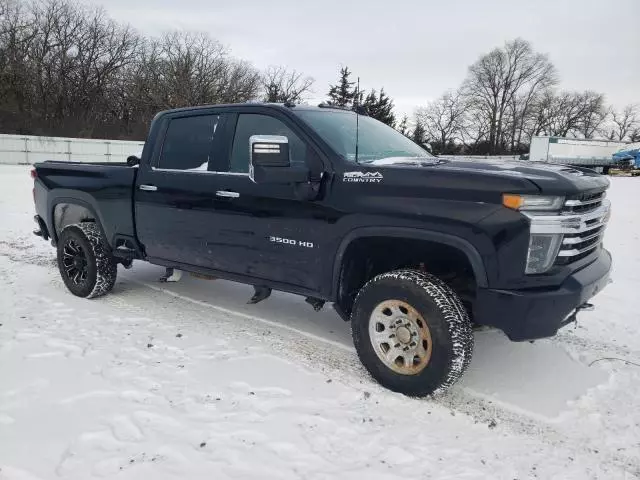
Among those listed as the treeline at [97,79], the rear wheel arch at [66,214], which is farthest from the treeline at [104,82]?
the rear wheel arch at [66,214]

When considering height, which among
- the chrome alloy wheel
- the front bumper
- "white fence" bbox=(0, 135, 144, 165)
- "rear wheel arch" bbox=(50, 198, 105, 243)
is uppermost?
"white fence" bbox=(0, 135, 144, 165)

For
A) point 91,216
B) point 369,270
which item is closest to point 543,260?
point 369,270

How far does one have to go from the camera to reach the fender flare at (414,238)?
118 inches

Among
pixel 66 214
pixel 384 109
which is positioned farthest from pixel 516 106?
pixel 66 214

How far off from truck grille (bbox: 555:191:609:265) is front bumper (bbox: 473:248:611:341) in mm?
150

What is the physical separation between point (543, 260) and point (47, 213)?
5234mm

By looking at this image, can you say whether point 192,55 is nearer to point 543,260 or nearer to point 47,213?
point 47,213

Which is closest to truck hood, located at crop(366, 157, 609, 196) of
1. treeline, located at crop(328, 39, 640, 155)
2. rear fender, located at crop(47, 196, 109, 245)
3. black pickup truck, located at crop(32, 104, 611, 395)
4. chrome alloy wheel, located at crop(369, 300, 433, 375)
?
black pickup truck, located at crop(32, 104, 611, 395)

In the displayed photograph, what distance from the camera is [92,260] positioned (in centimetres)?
516

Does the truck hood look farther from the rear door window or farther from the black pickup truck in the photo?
the rear door window

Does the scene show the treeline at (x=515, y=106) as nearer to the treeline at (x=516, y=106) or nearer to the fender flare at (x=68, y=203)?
the treeline at (x=516, y=106)

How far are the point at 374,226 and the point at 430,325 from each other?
28.8 inches

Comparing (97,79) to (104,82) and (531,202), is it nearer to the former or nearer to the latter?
(104,82)

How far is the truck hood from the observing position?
9.53 ft
